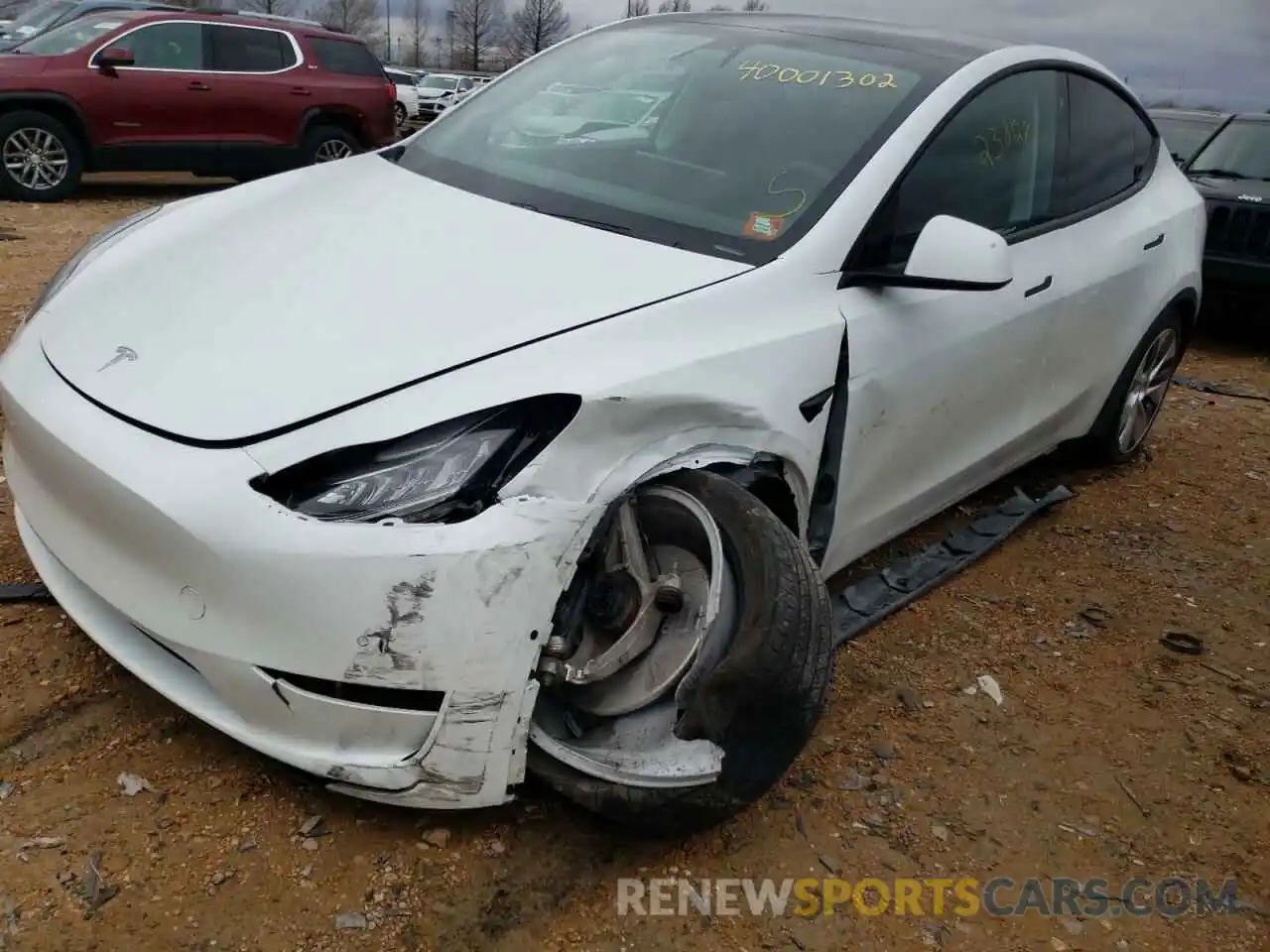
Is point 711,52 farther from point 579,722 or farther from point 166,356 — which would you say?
point 579,722

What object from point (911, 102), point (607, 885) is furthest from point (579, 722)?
point (911, 102)

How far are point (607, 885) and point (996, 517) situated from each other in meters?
2.42

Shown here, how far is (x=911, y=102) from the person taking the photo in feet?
9.43

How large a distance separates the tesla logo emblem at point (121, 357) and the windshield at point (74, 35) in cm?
866

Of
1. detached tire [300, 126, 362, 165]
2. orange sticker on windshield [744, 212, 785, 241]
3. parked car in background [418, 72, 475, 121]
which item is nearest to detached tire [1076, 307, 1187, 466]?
orange sticker on windshield [744, 212, 785, 241]

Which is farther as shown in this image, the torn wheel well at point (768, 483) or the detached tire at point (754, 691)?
the torn wheel well at point (768, 483)

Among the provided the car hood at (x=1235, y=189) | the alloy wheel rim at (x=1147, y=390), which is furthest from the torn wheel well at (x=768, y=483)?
the car hood at (x=1235, y=189)

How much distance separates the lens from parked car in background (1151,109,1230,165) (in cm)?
879

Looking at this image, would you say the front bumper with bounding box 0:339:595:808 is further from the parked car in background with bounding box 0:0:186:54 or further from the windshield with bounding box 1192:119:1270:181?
the parked car in background with bounding box 0:0:186:54

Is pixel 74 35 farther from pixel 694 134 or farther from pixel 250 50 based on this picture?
pixel 694 134

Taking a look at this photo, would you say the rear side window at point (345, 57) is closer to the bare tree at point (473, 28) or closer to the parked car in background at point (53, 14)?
the parked car in background at point (53, 14)

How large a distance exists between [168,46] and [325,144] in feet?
5.62

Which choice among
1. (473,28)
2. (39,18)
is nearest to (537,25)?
(473,28)

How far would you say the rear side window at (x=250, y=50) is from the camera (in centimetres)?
1029
